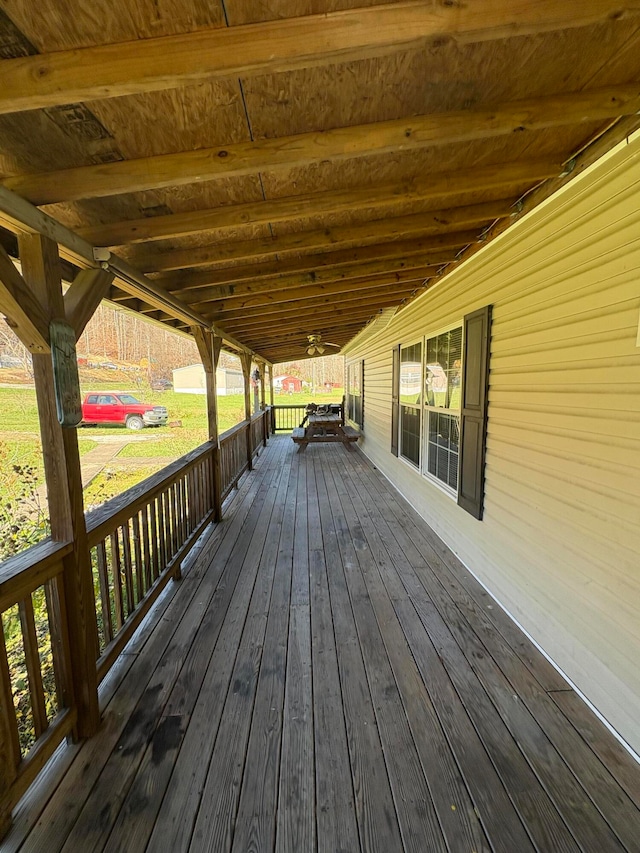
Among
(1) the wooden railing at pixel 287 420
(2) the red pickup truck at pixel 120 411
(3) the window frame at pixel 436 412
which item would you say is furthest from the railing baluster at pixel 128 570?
(1) the wooden railing at pixel 287 420

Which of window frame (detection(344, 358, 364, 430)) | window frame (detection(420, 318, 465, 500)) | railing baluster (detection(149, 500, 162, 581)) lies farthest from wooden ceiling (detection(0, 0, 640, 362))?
window frame (detection(344, 358, 364, 430))

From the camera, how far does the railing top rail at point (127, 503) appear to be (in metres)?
1.78

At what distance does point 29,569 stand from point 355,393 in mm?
8208

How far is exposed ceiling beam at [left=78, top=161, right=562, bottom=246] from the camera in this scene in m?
1.76

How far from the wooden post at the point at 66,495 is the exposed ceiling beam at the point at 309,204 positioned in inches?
17.4

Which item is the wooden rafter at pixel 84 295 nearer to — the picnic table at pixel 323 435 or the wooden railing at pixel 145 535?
the wooden railing at pixel 145 535

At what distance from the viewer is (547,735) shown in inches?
60.4

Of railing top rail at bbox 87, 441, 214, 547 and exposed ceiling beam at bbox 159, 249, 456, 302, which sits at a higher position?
exposed ceiling beam at bbox 159, 249, 456, 302

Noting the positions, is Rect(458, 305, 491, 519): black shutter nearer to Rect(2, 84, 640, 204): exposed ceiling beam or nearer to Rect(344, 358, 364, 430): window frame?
Rect(2, 84, 640, 204): exposed ceiling beam

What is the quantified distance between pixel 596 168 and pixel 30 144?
2.39m

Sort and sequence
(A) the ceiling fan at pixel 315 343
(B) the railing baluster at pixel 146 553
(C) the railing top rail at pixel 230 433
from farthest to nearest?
(A) the ceiling fan at pixel 315 343 → (C) the railing top rail at pixel 230 433 → (B) the railing baluster at pixel 146 553

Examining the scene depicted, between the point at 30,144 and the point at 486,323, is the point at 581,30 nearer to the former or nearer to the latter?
the point at 486,323

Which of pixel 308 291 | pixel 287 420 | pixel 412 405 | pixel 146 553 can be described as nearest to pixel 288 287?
pixel 308 291

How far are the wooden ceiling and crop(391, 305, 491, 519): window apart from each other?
96 cm
